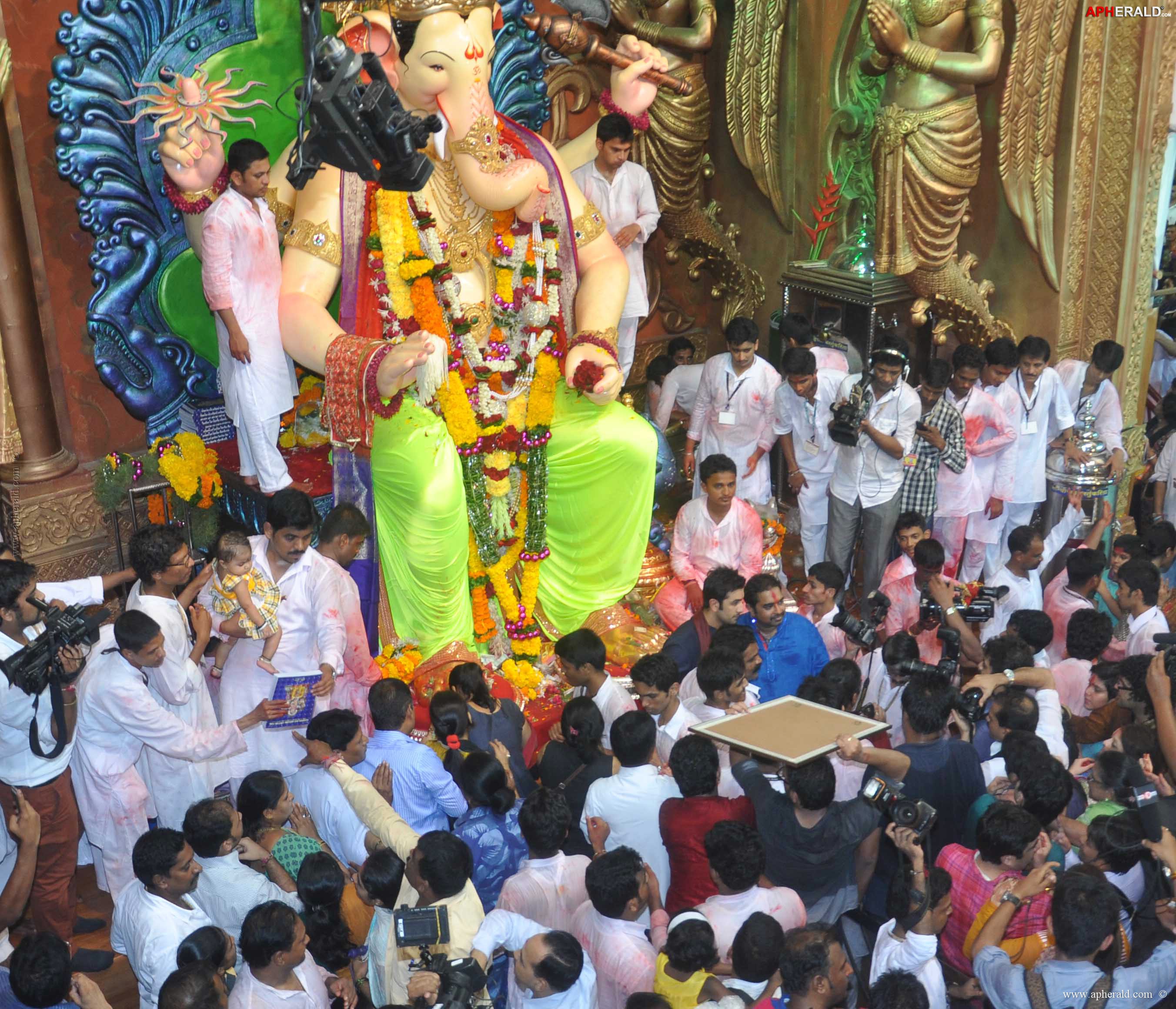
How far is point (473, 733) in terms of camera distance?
201 inches

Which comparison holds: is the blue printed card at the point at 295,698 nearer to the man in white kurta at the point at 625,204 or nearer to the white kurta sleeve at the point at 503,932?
the white kurta sleeve at the point at 503,932

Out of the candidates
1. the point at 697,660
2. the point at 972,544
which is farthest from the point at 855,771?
the point at 972,544

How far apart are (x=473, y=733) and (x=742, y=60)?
5.06m

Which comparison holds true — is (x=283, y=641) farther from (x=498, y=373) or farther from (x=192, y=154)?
(x=192, y=154)

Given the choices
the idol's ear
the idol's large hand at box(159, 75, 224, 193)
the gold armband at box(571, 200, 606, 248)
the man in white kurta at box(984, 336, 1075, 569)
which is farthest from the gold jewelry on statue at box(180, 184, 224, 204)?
the man in white kurta at box(984, 336, 1075, 569)

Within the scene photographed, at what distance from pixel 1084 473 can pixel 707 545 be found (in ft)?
7.02

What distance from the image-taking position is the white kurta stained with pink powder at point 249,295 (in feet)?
21.1

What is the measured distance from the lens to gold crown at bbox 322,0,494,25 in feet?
20.3

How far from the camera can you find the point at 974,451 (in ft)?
24.0

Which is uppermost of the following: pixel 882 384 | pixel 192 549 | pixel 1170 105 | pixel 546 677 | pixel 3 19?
pixel 3 19

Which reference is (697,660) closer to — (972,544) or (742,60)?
(972,544)

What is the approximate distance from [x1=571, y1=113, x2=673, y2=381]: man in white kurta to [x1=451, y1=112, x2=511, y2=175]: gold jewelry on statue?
1.44m

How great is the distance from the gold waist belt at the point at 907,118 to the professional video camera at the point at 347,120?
3.52 meters

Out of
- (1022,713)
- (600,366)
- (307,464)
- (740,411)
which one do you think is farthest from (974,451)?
(307,464)
